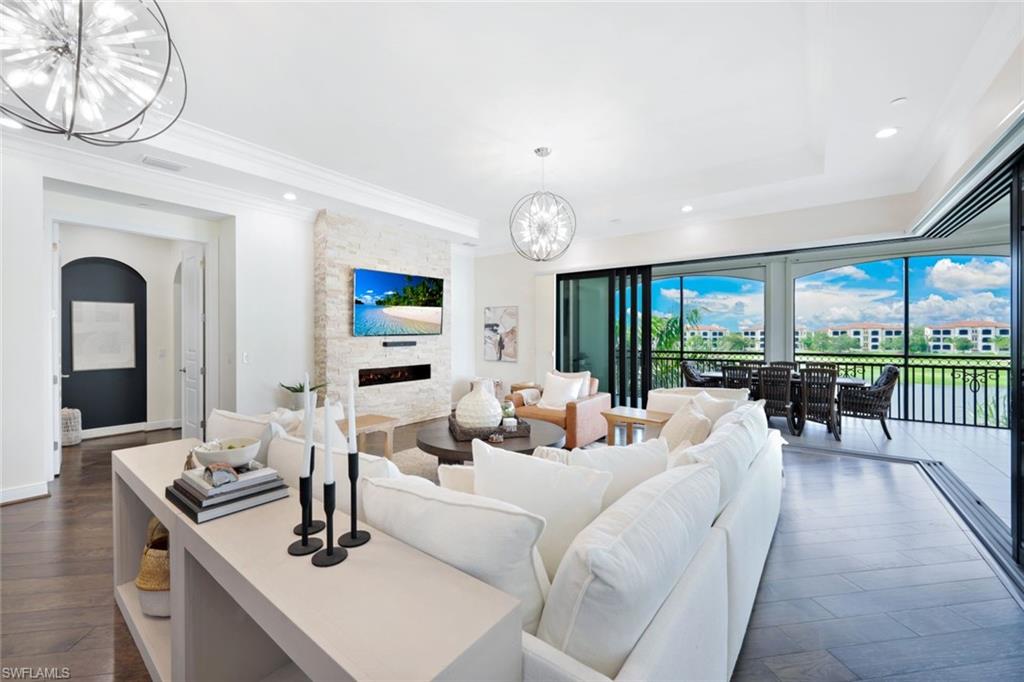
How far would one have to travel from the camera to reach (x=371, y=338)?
5770 mm

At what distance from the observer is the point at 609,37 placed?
243cm

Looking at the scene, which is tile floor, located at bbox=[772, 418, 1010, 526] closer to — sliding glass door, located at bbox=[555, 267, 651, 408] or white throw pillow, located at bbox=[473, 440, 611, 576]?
sliding glass door, located at bbox=[555, 267, 651, 408]

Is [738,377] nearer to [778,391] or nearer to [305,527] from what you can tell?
[778,391]

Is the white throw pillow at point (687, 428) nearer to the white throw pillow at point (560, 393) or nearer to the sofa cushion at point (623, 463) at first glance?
the sofa cushion at point (623, 463)

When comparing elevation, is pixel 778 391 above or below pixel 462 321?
below

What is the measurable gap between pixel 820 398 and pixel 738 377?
0.91 metres

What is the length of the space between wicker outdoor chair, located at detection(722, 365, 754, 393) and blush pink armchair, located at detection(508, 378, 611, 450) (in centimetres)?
181

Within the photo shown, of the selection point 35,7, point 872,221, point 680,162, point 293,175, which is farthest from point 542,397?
point 35,7

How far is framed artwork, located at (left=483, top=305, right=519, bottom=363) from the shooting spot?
744 centimetres

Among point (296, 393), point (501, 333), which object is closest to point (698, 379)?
point (501, 333)

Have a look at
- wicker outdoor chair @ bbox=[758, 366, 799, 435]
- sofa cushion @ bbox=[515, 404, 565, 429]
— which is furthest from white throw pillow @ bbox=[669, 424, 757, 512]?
wicker outdoor chair @ bbox=[758, 366, 799, 435]

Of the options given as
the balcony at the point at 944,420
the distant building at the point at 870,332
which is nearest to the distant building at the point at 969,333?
the balcony at the point at 944,420

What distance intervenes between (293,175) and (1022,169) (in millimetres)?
5451

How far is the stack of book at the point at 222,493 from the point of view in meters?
1.32
